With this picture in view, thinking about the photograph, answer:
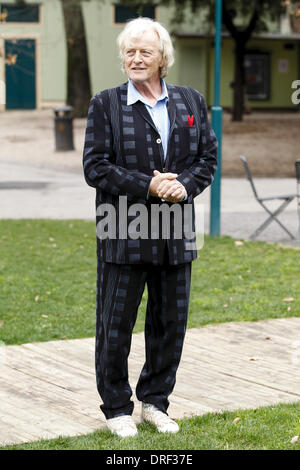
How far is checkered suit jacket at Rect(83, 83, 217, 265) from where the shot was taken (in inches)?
174

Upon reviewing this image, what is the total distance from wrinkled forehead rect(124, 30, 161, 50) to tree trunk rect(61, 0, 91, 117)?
31.2m

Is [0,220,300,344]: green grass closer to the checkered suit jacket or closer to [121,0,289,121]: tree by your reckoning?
the checkered suit jacket

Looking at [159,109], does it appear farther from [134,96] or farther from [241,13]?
[241,13]

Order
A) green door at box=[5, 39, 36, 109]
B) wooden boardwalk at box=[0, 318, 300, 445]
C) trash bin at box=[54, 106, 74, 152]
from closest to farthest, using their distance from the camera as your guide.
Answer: wooden boardwalk at box=[0, 318, 300, 445] < trash bin at box=[54, 106, 74, 152] < green door at box=[5, 39, 36, 109]

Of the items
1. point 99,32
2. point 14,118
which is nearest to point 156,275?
point 14,118

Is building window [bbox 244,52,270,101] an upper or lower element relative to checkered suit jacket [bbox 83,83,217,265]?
lower

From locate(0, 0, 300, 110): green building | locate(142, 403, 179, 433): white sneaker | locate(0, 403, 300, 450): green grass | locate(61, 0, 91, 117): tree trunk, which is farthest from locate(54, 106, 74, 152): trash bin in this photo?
locate(142, 403, 179, 433): white sneaker

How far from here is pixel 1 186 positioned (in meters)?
19.4

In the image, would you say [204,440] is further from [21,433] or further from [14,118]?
[14,118]

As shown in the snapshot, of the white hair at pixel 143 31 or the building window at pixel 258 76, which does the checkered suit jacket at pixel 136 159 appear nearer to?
the white hair at pixel 143 31

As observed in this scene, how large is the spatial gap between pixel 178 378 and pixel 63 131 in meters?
21.8

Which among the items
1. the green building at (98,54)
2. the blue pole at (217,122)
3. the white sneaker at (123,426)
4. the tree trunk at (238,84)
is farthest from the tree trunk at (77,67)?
the white sneaker at (123,426)

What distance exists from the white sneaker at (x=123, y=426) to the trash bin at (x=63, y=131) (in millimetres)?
22902

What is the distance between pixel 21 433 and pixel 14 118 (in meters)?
35.7
